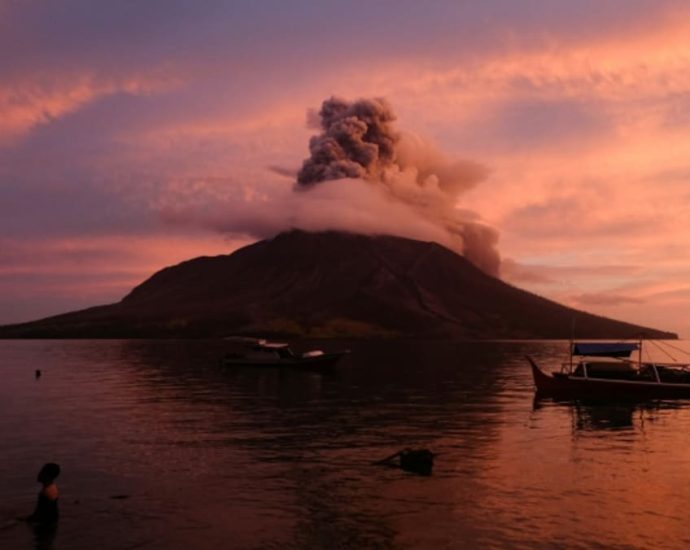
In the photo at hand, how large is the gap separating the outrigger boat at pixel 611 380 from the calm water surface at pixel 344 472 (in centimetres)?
312

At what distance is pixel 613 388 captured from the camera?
69.9m

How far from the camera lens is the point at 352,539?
24.0 m

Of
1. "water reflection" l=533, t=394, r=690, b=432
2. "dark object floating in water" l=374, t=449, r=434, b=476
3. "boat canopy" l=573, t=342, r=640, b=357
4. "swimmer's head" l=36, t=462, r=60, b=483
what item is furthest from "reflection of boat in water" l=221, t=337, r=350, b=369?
"swimmer's head" l=36, t=462, r=60, b=483

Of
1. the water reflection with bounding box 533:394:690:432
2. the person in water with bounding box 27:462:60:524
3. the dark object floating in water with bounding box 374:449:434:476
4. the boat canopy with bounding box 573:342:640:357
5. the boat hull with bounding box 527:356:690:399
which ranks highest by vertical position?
the boat canopy with bounding box 573:342:640:357

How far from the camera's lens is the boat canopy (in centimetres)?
7100

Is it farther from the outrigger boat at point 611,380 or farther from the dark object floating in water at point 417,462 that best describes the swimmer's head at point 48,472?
the outrigger boat at point 611,380

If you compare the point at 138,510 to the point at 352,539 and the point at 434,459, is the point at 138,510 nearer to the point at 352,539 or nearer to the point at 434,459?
the point at 352,539

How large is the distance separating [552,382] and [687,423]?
18036mm

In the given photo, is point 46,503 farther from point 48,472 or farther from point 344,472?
point 344,472

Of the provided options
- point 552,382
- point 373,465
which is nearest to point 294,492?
point 373,465

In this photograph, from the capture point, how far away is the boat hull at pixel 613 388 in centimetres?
6994

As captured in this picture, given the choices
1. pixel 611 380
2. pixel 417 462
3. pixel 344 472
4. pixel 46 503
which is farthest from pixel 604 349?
pixel 46 503

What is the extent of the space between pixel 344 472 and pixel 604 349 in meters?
46.0

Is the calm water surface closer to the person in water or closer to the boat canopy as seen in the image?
the person in water
